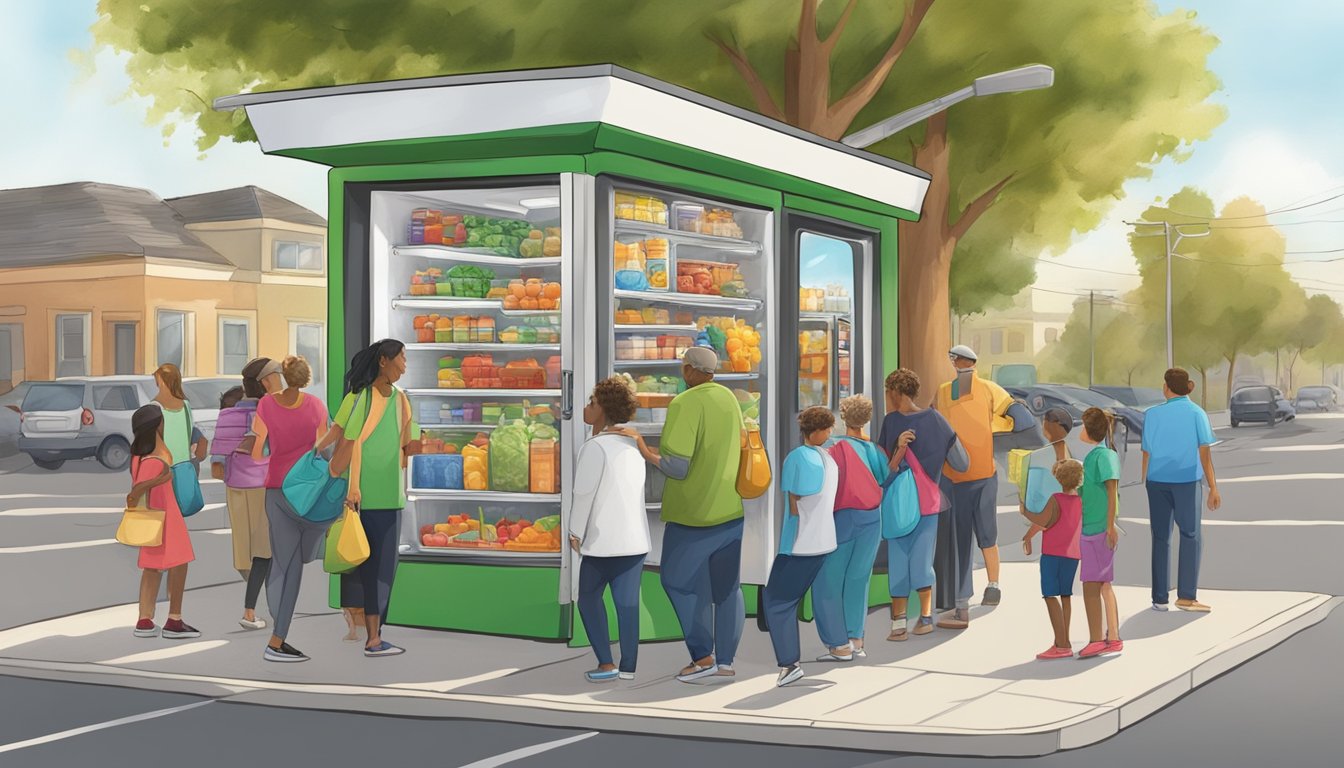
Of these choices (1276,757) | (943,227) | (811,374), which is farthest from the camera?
(943,227)

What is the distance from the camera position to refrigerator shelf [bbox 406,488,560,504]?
1035 centimetres

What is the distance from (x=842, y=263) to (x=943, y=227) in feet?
42.1

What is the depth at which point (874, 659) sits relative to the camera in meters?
9.45

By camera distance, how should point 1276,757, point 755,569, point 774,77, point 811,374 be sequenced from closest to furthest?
point 1276,757
point 755,569
point 811,374
point 774,77

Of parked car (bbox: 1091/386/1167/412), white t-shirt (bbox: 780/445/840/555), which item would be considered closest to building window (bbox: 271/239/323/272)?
parked car (bbox: 1091/386/1167/412)

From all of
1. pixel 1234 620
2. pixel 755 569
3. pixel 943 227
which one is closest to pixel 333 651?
pixel 755 569

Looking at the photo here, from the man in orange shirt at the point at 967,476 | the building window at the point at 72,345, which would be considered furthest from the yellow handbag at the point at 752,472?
the building window at the point at 72,345

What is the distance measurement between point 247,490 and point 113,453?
21.0 meters

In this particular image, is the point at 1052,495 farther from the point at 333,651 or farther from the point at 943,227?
the point at 943,227

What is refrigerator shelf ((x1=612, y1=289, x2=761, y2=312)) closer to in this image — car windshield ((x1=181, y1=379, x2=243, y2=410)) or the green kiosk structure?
the green kiosk structure

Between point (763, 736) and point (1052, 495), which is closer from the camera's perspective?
point (763, 736)

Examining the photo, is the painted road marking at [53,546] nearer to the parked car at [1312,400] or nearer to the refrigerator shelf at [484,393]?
the refrigerator shelf at [484,393]

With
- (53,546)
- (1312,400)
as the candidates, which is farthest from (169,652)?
(1312,400)

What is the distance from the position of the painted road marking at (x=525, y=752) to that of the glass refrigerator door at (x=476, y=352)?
2812mm
